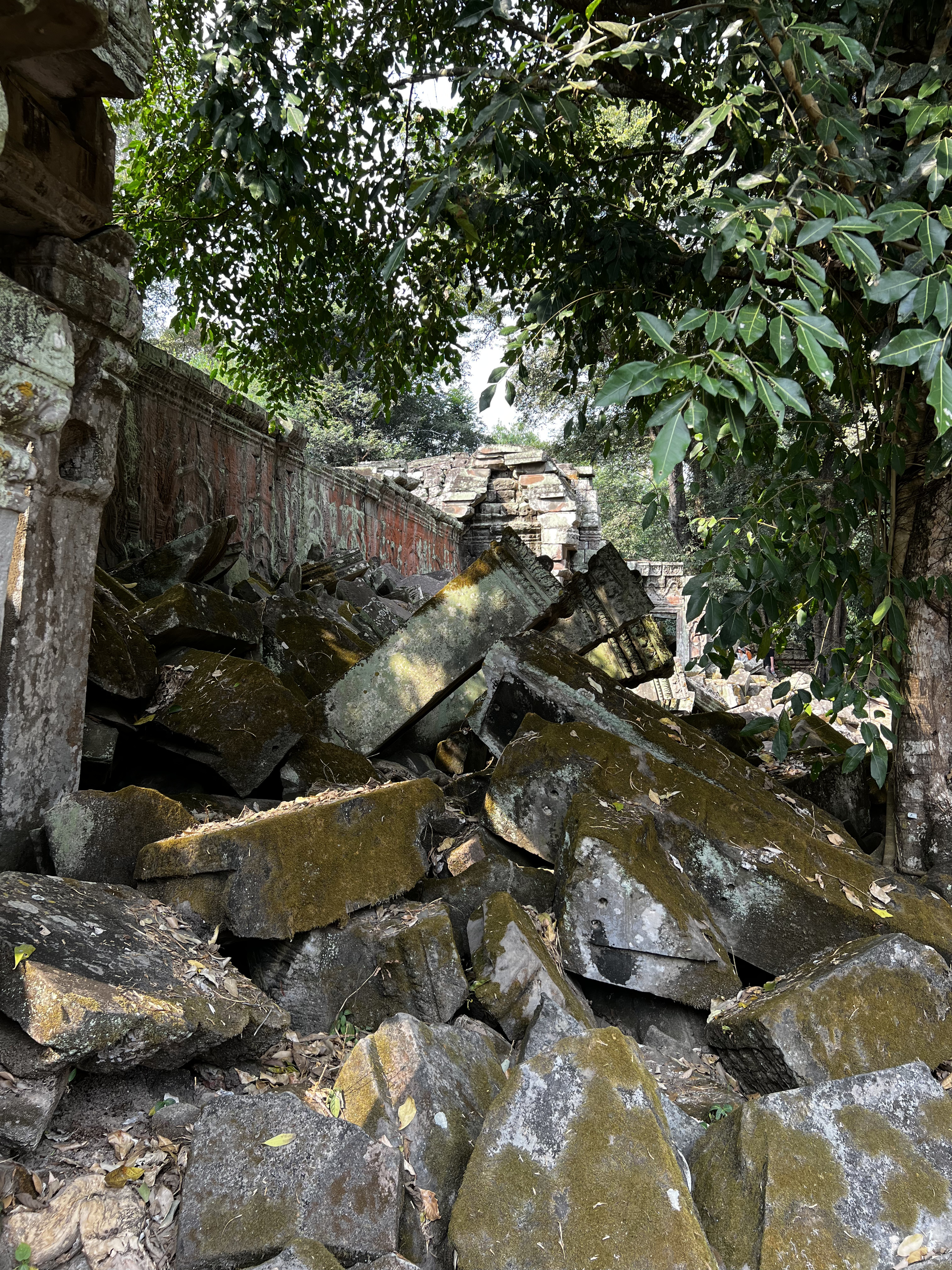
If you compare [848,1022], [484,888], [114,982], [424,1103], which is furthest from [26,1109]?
[848,1022]

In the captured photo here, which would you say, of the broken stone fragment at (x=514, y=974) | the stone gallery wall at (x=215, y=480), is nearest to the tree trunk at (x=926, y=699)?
the broken stone fragment at (x=514, y=974)

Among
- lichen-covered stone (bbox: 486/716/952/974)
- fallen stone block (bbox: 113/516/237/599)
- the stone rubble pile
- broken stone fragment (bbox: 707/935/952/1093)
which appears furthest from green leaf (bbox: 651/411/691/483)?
fallen stone block (bbox: 113/516/237/599)

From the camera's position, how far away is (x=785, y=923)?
2967 millimetres

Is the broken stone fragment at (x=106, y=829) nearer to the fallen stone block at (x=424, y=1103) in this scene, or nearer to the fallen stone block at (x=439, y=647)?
the fallen stone block at (x=424, y=1103)

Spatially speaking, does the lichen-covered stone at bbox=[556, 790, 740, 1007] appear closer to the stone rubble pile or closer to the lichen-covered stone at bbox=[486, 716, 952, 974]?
the stone rubble pile

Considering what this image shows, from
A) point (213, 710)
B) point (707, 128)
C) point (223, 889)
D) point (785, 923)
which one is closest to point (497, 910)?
point (223, 889)

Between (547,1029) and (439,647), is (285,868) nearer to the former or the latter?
(547,1029)

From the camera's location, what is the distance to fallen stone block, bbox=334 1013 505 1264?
174 cm

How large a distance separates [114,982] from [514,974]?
1.08 metres

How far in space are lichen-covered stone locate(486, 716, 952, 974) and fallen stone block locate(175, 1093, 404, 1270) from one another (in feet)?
5.22

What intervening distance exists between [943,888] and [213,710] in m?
2.82

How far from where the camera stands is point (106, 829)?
8.82ft

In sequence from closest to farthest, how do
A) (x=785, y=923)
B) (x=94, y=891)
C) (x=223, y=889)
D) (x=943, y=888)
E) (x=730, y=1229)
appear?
(x=730, y=1229), (x=94, y=891), (x=223, y=889), (x=785, y=923), (x=943, y=888)

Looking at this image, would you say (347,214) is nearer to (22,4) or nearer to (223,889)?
(22,4)
